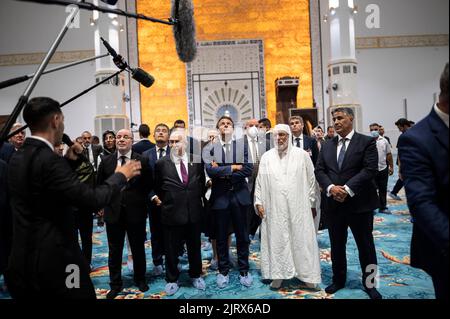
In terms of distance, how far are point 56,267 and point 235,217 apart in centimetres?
181

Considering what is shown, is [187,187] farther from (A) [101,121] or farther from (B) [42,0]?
(A) [101,121]

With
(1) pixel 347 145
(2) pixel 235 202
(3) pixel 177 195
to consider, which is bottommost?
(2) pixel 235 202

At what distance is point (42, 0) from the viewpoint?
120 cm

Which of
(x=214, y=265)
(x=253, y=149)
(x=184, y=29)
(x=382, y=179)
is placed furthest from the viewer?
(x=382, y=179)

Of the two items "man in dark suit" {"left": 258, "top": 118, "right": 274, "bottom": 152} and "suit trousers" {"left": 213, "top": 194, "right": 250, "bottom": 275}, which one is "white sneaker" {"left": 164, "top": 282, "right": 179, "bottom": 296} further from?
"man in dark suit" {"left": 258, "top": 118, "right": 274, "bottom": 152}

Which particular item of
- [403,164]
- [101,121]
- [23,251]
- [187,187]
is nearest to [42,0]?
[23,251]

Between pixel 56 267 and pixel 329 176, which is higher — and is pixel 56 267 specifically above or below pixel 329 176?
below

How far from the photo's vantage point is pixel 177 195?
2.89 m

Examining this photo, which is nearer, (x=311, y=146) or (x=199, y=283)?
(x=199, y=283)

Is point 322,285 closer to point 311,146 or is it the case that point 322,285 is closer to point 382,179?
point 311,146

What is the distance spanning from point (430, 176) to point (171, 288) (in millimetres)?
2204

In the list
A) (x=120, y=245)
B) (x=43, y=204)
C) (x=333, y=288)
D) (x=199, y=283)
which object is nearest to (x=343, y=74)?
(x=333, y=288)
